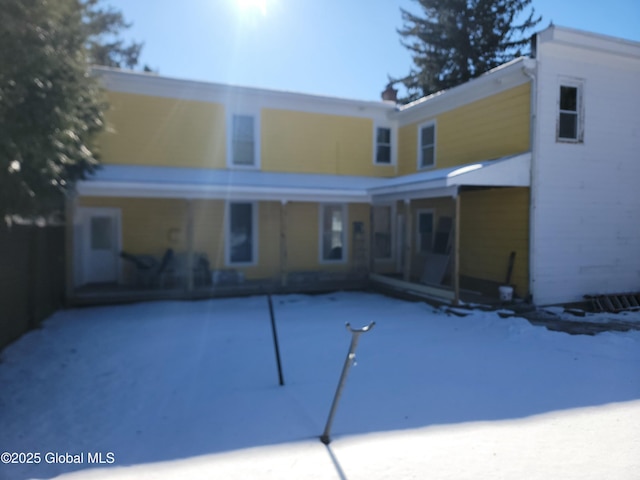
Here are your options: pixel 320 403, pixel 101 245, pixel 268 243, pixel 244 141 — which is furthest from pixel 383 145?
pixel 320 403

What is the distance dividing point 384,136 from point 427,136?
1.75 metres

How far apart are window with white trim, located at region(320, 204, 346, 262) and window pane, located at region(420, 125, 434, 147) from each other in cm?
312

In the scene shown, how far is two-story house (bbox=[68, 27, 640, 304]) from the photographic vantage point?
9.30 metres

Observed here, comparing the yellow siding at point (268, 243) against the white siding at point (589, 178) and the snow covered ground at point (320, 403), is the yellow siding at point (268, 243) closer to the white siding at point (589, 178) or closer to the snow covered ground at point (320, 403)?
the snow covered ground at point (320, 403)

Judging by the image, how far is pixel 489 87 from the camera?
10.4 m

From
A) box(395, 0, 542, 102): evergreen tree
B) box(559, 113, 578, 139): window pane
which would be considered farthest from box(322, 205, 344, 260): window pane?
box(395, 0, 542, 102): evergreen tree

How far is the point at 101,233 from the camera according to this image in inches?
465

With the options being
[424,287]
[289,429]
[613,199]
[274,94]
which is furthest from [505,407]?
[274,94]

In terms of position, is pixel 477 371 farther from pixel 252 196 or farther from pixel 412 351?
pixel 252 196

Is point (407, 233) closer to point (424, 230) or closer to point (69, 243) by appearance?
point (424, 230)

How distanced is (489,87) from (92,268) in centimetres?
1111

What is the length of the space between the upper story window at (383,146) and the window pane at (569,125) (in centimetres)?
584

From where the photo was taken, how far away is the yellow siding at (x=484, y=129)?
31.2ft

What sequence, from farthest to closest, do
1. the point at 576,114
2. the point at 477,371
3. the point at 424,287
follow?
the point at 424,287 < the point at 576,114 < the point at 477,371
